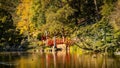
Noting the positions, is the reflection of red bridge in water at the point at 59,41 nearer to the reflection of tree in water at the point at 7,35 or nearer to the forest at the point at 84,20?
the reflection of tree in water at the point at 7,35

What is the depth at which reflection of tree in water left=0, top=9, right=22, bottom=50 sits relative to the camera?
4681 centimetres

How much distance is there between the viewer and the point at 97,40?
3294cm

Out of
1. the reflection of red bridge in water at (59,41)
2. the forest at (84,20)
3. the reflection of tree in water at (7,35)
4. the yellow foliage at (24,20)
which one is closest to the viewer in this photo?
the forest at (84,20)

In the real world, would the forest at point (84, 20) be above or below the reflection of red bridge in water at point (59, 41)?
above

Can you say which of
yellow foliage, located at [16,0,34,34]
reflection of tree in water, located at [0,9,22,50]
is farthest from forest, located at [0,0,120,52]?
yellow foliage, located at [16,0,34,34]

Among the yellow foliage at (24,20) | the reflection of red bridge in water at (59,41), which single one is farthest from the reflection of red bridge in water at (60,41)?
the yellow foliage at (24,20)

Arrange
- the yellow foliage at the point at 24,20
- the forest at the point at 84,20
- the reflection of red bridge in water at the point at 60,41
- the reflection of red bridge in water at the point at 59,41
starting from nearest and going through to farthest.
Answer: the forest at the point at 84,20 < the reflection of red bridge in water at the point at 59,41 < the reflection of red bridge in water at the point at 60,41 < the yellow foliage at the point at 24,20

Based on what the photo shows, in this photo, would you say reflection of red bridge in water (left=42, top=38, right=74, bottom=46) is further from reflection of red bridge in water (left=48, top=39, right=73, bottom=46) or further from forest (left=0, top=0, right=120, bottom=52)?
→ forest (left=0, top=0, right=120, bottom=52)

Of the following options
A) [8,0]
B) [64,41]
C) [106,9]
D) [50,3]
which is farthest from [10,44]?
[106,9]

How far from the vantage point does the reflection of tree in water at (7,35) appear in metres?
46.8

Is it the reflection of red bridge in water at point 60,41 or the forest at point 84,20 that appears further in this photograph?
the reflection of red bridge in water at point 60,41

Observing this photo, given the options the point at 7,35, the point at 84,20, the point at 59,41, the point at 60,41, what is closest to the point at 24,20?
the point at 7,35

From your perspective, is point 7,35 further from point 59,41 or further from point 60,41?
point 60,41

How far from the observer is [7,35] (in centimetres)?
4691
